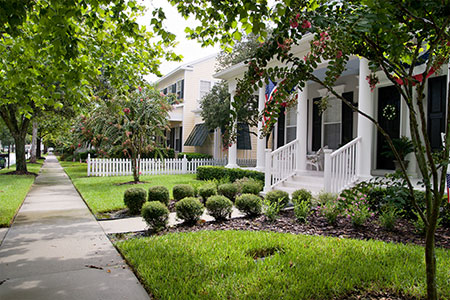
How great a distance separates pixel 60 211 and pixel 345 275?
6532 millimetres

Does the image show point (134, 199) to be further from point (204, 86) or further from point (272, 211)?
point (204, 86)

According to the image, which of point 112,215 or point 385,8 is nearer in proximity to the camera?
point 385,8

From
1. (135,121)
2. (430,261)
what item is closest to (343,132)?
(135,121)

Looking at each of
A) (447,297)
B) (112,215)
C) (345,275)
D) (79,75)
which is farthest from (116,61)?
(447,297)

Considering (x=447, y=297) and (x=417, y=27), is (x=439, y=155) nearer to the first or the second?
(x=417, y=27)

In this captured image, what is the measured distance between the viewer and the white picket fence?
1664 cm

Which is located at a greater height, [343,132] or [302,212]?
[343,132]

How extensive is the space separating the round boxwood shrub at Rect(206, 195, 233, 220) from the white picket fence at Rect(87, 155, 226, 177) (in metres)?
9.88

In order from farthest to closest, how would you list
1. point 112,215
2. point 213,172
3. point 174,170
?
point 174,170, point 213,172, point 112,215

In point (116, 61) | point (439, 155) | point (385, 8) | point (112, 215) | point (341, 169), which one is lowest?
point (112, 215)

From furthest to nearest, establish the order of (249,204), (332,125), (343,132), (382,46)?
(332,125)
(343,132)
(249,204)
(382,46)

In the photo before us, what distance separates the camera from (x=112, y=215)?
24.2 feet

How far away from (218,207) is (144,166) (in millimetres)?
11695

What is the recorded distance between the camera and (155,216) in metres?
5.74
